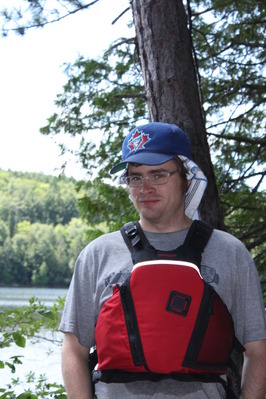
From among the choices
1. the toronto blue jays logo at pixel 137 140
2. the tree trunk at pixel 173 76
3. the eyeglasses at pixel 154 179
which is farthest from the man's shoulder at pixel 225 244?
the tree trunk at pixel 173 76

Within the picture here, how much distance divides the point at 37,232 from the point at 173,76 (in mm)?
95579

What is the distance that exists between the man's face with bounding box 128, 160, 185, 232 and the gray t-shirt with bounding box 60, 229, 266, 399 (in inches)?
1.7

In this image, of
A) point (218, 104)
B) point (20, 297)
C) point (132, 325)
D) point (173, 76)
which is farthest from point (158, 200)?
point (20, 297)

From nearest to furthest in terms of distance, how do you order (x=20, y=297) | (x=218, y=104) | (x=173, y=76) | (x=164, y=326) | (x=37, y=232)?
(x=164, y=326)
(x=173, y=76)
(x=218, y=104)
(x=20, y=297)
(x=37, y=232)

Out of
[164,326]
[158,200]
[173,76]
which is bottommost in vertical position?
[164,326]

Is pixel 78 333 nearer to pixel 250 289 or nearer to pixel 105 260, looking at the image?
pixel 105 260

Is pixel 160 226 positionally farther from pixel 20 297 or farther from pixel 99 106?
pixel 20 297

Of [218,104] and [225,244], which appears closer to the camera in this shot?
[225,244]

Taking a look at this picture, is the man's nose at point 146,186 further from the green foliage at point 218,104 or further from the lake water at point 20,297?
the lake water at point 20,297

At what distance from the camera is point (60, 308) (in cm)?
431

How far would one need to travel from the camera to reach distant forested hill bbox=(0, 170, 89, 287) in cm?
8425

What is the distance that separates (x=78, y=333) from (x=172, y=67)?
165 centimetres

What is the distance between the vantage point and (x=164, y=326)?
6.60 ft

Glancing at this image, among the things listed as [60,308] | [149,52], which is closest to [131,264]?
[149,52]
